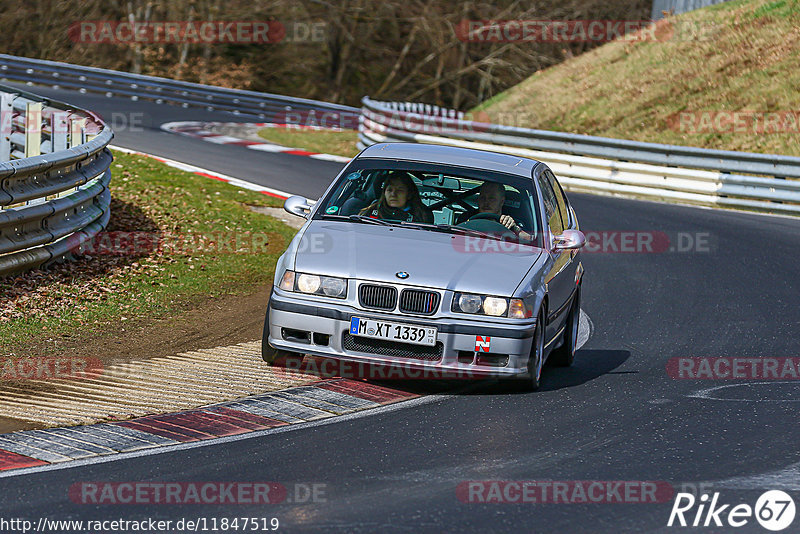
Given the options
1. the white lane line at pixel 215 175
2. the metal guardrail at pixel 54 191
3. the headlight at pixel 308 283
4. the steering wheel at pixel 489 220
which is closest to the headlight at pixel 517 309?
the steering wheel at pixel 489 220

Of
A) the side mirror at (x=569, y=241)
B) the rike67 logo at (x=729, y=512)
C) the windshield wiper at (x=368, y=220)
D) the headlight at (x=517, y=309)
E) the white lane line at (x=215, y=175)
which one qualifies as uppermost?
the windshield wiper at (x=368, y=220)

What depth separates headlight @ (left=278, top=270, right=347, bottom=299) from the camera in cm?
759

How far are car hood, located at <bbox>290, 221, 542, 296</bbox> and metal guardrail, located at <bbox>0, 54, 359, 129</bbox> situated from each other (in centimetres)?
2386

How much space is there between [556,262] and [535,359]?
1.05 metres

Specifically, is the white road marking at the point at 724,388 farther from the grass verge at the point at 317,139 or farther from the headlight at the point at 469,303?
the grass verge at the point at 317,139

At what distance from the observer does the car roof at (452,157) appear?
8.93m

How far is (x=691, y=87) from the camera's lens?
1090 inches

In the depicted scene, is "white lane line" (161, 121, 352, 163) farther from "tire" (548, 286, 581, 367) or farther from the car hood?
the car hood

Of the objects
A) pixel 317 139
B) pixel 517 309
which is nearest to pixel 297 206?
pixel 517 309

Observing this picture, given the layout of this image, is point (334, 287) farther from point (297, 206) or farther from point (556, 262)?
point (556, 262)

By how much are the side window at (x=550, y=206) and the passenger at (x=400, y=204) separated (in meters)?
0.95

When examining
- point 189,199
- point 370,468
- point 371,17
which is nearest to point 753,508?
point 370,468

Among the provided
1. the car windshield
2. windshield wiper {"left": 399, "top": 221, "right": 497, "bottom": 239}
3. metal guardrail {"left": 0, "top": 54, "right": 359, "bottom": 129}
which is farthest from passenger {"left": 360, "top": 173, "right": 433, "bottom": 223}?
metal guardrail {"left": 0, "top": 54, "right": 359, "bottom": 129}

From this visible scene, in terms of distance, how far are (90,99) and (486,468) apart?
89.2ft
